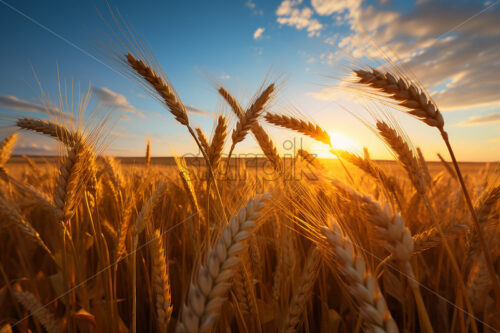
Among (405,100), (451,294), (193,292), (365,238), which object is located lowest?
(451,294)

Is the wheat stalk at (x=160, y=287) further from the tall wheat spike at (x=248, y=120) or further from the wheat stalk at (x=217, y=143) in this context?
the tall wheat spike at (x=248, y=120)

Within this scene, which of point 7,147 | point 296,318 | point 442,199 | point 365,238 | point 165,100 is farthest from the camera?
point 442,199

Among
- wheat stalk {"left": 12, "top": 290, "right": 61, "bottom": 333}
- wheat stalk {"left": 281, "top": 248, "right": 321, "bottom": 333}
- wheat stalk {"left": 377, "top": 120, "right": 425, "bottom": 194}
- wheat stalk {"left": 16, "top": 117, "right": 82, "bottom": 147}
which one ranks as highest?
wheat stalk {"left": 16, "top": 117, "right": 82, "bottom": 147}

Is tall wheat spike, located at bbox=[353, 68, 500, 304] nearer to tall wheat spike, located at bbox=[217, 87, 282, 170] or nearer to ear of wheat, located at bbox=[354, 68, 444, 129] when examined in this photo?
ear of wheat, located at bbox=[354, 68, 444, 129]

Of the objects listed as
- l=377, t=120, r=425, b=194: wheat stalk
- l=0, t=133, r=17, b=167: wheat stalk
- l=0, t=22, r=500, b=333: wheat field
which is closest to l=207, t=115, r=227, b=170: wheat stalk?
l=0, t=22, r=500, b=333: wheat field

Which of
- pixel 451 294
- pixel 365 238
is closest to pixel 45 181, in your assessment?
pixel 365 238

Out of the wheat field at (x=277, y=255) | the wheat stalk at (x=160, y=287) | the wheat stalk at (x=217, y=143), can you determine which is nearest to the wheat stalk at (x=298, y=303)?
the wheat field at (x=277, y=255)

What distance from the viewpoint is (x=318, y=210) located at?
97 cm

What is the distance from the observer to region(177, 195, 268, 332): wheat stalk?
641 mm

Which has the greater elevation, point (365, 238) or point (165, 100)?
point (165, 100)

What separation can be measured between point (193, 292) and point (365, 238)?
1.33 metres

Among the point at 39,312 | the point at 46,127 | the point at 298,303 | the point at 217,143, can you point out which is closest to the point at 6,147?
the point at 46,127

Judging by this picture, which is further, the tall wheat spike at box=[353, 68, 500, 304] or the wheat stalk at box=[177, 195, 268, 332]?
the tall wheat spike at box=[353, 68, 500, 304]

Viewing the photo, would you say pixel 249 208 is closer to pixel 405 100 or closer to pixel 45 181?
pixel 405 100
